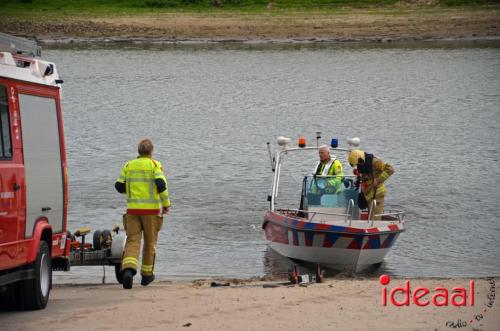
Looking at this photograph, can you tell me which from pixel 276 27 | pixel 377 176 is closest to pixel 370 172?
pixel 377 176

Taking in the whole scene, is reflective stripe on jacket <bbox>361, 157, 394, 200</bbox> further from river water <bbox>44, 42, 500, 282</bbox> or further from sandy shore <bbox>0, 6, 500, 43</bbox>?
sandy shore <bbox>0, 6, 500, 43</bbox>

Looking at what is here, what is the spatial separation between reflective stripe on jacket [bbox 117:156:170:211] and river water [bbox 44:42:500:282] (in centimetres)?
300

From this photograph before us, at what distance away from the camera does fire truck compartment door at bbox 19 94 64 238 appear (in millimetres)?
11070

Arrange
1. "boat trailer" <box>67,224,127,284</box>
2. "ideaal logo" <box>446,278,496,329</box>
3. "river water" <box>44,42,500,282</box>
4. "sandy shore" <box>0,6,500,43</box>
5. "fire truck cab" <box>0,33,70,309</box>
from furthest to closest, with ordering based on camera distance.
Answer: "sandy shore" <box>0,6,500,43</box> < "river water" <box>44,42,500,282</box> < "boat trailer" <box>67,224,127,284</box> < "fire truck cab" <box>0,33,70,309</box> < "ideaal logo" <box>446,278,496,329</box>

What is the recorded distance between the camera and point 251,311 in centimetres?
1085

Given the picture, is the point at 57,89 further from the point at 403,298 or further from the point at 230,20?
A: the point at 230,20

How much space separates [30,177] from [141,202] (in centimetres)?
194

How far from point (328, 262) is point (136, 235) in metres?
4.53

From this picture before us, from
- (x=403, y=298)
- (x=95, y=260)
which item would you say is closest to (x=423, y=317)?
(x=403, y=298)

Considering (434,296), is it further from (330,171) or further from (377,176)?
(330,171)

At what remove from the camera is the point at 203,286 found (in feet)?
43.2

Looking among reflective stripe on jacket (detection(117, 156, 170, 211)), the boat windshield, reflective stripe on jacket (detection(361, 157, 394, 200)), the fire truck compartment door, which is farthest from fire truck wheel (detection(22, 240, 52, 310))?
reflective stripe on jacket (detection(361, 157, 394, 200))

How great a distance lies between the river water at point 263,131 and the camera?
19281mm

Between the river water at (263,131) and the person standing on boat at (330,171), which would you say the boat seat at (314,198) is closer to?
the person standing on boat at (330,171)
